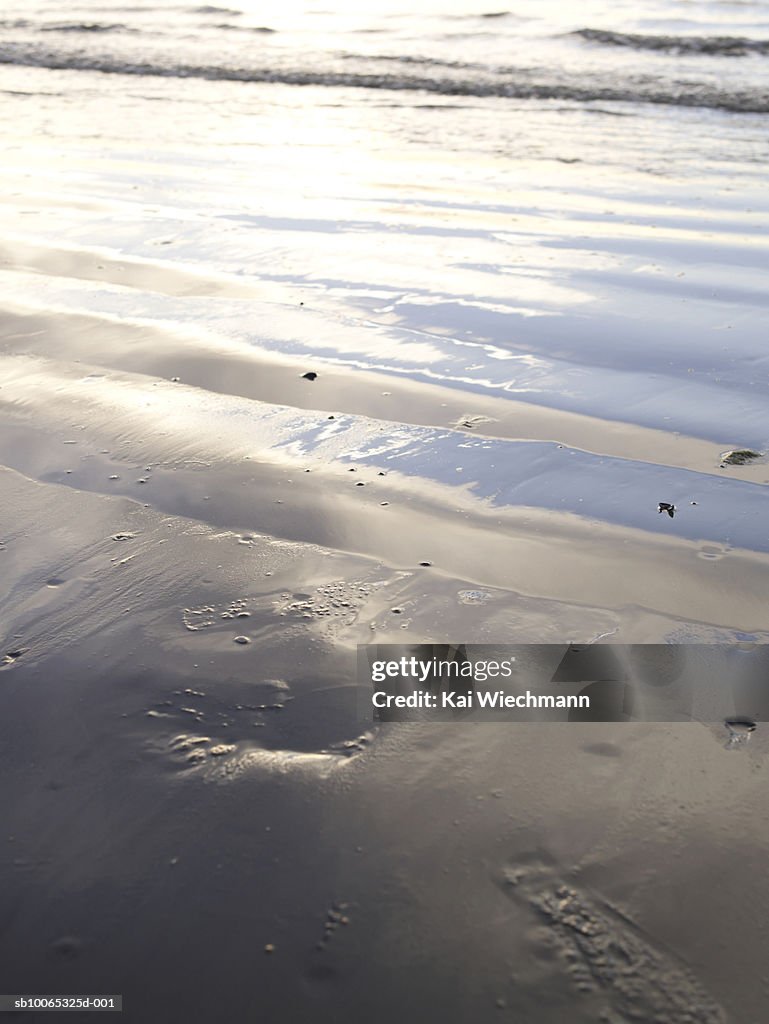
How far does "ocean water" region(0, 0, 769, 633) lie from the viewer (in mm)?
3531

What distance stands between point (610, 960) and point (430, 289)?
13.6ft

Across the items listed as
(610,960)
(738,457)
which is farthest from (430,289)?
(610,960)

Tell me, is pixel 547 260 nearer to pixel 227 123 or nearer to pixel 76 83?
pixel 227 123

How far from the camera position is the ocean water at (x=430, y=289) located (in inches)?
139

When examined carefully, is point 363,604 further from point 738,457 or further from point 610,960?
point 738,457

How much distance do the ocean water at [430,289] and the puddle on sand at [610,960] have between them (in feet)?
3.46

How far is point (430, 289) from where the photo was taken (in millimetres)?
5359

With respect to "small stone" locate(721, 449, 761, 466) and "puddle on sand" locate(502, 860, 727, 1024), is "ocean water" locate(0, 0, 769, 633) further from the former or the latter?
"puddle on sand" locate(502, 860, 727, 1024)

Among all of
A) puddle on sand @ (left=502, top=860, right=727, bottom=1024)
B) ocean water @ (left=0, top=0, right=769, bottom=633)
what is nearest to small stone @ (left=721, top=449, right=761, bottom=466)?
ocean water @ (left=0, top=0, right=769, bottom=633)

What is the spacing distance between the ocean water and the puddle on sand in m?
1.06

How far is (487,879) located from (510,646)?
0.75 metres

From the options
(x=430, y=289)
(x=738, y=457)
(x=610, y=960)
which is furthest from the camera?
(x=430, y=289)

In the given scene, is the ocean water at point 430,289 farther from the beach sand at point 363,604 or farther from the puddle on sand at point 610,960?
the puddle on sand at point 610,960

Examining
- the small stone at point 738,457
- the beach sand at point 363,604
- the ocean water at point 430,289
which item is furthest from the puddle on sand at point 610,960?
the small stone at point 738,457
